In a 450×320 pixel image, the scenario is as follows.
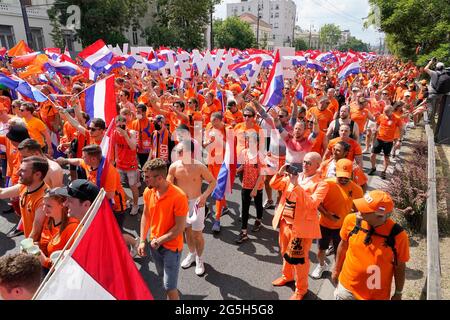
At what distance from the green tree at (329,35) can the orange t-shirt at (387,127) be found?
138667mm

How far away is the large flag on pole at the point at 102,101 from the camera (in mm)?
4891

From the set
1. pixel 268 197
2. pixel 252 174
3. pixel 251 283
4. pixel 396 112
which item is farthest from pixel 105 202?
pixel 396 112

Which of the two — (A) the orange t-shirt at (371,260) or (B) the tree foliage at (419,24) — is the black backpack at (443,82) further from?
(A) the orange t-shirt at (371,260)

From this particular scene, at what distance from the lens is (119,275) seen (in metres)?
2.03

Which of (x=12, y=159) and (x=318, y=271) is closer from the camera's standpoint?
(x=318, y=271)

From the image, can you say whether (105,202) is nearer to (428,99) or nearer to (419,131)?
(428,99)

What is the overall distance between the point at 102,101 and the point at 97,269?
3.58m

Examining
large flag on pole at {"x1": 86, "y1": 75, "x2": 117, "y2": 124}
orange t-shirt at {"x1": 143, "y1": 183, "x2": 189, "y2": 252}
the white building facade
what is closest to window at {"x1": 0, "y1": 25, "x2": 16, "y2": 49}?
large flag on pole at {"x1": 86, "y1": 75, "x2": 117, "y2": 124}

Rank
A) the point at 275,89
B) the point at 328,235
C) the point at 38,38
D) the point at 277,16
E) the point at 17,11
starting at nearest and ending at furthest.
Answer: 1. the point at 328,235
2. the point at 275,89
3. the point at 17,11
4. the point at 38,38
5. the point at 277,16

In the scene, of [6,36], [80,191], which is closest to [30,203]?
[80,191]

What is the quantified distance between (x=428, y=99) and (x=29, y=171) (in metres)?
11.8

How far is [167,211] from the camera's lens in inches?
129

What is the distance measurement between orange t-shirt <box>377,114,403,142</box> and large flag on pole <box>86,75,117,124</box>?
18.9 feet

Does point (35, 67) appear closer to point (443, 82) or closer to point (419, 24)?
point (443, 82)
